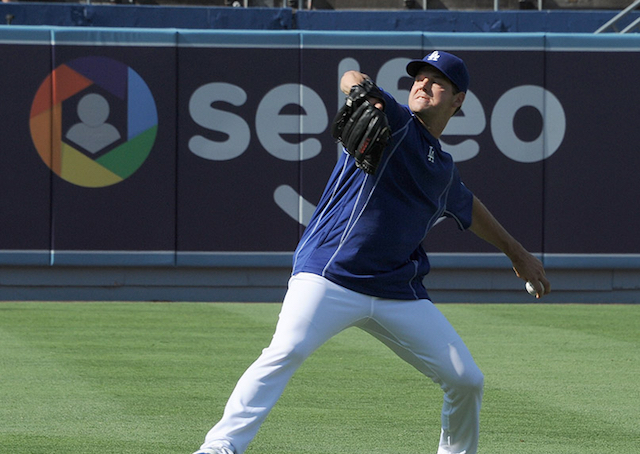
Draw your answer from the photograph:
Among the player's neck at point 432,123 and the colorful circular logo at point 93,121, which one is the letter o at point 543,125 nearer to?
the colorful circular logo at point 93,121

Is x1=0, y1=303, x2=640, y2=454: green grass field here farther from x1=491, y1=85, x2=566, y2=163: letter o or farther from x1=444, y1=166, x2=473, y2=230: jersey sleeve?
x1=491, y1=85, x2=566, y2=163: letter o

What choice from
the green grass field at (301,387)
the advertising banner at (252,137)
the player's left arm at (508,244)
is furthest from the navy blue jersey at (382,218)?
the advertising banner at (252,137)

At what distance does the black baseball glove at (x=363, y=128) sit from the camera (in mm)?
3891

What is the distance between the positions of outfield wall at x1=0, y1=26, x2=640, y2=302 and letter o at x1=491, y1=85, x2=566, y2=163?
20mm

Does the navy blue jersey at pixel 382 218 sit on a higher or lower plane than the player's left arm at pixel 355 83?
lower

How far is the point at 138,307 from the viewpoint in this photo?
12328 mm

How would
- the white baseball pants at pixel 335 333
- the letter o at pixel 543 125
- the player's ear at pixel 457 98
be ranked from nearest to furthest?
the white baseball pants at pixel 335 333, the player's ear at pixel 457 98, the letter o at pixel 543 125

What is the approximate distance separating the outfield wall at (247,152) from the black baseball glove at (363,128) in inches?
371

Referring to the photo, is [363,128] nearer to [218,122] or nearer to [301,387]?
[301,387]

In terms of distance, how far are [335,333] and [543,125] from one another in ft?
33.6

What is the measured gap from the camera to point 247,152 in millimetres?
13453

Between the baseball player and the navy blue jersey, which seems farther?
the navy blue jersey

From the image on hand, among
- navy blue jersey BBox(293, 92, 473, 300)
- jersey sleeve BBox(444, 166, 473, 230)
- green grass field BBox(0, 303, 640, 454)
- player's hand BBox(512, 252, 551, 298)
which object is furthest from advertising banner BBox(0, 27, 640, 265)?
navy blue jersey BBox(293, 92, 473, 300)

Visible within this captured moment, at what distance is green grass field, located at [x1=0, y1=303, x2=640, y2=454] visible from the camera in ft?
17.9
